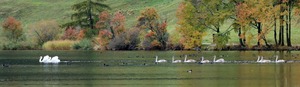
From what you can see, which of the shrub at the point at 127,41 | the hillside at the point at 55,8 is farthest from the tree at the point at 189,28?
the hillside at the point at 55,8

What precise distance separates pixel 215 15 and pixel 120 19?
18.6 m

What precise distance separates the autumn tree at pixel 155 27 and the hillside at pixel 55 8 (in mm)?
42327

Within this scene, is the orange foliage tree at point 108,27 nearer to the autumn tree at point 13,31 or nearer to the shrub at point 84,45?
the shrub at point 84,45

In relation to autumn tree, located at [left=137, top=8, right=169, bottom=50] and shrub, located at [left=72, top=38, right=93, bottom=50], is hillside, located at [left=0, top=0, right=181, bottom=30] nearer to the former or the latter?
shrub, located at [left=72, top=38, right=93, bottom=50]

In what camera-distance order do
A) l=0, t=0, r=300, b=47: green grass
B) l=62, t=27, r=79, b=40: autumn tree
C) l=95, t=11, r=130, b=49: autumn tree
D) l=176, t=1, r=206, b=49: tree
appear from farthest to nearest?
1. l=0, t=0, r=300, b=47: green grass
2. l=62, t=27, r=79, b=40: autumn tree
3. l=95, t=11, r=130, b=49: autumn tree
4. l=176, t=1, r=206, b=49: tree

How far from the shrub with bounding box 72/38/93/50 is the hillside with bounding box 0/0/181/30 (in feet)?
122

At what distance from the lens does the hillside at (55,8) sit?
534 ft

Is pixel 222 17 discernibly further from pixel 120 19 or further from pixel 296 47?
pixel 120 19

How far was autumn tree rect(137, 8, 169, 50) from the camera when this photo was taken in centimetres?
10875

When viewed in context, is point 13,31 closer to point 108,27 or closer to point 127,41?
point 108,27

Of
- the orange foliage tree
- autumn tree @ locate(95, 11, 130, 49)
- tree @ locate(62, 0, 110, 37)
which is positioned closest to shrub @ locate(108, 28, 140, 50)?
autumn tree @ locate(95, 11, 130, 49)

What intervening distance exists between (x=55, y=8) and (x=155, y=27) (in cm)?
7562

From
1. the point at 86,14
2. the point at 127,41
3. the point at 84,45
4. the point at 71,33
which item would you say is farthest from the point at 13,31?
the point at 127,41

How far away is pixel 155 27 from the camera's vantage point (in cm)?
11038
